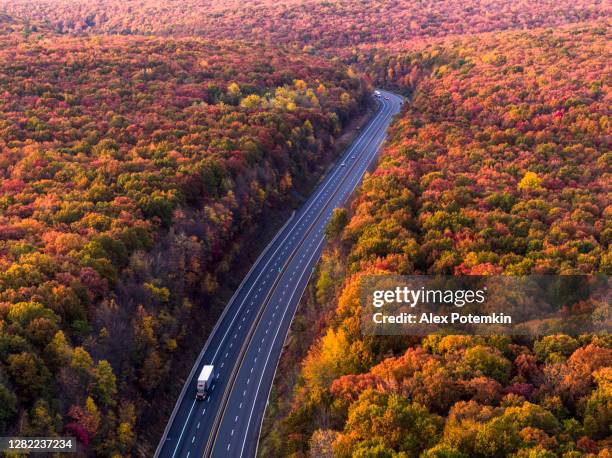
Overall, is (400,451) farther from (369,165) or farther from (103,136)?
(369,165)

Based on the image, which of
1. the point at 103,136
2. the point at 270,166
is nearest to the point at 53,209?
the point at 103,136

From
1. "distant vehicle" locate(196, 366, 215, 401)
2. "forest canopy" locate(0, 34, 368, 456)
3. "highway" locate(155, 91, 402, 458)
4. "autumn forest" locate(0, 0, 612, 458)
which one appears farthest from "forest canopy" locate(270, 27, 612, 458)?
"forest canopy" locate(0, 34, 368, 456)

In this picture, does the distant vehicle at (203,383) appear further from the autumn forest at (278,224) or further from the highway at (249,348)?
the autumn forest at (278,224)

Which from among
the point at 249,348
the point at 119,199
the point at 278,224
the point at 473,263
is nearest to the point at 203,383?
the point at 249,348

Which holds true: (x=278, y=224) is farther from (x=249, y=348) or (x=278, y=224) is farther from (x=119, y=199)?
(x=119, y=199)

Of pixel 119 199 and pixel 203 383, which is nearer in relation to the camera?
pixel 203 383

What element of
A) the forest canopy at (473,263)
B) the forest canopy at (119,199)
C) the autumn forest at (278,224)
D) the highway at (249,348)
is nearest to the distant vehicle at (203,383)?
the highway at (249,348)
